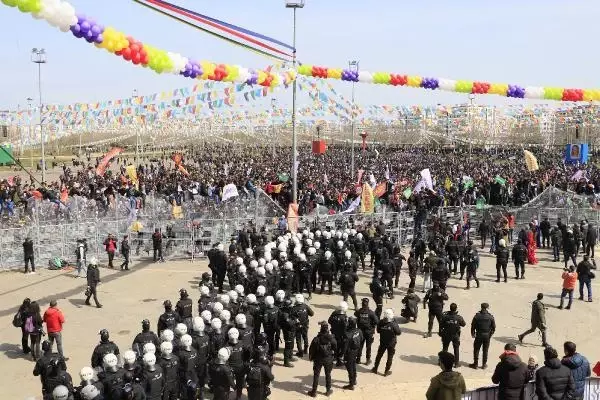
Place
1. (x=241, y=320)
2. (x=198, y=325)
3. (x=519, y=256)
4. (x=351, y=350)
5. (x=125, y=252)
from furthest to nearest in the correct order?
1. (x=125, y=252)
2. (x=519, y=256)
3. (x=351, y=350)
4. (x=241, y=320)
5. (x=198, y=325)

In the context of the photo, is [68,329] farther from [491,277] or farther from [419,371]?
[491,277]

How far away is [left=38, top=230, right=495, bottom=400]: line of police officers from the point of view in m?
7.72

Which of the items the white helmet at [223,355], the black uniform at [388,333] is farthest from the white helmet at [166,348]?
the black uniform at [388,333]

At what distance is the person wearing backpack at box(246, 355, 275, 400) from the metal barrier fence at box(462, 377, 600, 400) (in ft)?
9.09

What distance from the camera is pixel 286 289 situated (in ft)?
43.8

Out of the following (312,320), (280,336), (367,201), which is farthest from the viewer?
(367,201)

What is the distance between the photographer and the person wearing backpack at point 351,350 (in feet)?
31.1

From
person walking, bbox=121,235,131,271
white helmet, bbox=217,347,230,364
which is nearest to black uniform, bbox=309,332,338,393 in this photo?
white helmet, bbox=217,347,230,364

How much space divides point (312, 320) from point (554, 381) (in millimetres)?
7060

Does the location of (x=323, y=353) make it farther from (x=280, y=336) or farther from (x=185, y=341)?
(x=280, y=336)

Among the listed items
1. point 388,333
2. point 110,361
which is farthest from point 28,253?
point 388,333

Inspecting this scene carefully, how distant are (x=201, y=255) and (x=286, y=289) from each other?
6.93 meters

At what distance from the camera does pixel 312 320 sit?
43.5 feet

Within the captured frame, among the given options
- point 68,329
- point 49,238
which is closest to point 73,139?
point 49,238
